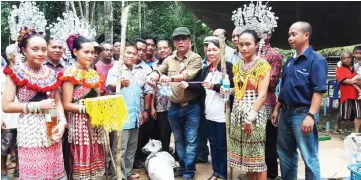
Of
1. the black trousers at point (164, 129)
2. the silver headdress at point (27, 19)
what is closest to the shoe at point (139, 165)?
the black trousers at point (164, 129)

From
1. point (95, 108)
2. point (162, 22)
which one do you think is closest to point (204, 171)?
point (95, 108)

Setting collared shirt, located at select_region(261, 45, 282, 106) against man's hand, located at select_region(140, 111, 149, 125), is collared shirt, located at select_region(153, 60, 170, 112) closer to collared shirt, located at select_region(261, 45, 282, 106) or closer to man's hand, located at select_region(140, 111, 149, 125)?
man's hand, located at select_region(140, 111, 149, 125)

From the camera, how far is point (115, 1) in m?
14.9

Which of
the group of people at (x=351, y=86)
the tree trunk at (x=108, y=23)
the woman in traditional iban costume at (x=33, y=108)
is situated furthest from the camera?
the tree trunk at (x=108, y=23)

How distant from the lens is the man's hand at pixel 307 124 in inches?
114

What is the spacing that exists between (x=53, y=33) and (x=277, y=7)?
4.87m

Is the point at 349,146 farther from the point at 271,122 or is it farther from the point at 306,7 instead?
the point at 306,7

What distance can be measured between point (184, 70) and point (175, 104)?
0.40 metres

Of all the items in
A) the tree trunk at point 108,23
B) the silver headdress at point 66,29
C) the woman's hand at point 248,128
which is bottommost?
the woman's hand at point 248,128

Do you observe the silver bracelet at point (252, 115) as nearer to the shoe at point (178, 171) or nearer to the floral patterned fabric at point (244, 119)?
the floral patterned fabric at point (244, 119)

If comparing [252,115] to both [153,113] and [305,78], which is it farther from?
[153,113]

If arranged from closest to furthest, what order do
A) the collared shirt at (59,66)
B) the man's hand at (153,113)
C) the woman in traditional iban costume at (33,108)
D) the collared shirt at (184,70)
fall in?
the woman in traditional iban costume at (33,108) < the collared shirt at (59,66) < the collared shirt at (184,70) < the man's hand at (153,113)

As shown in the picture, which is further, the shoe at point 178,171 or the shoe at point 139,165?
the shoe at point 139,165

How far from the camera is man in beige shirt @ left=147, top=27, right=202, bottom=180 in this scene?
362cm
